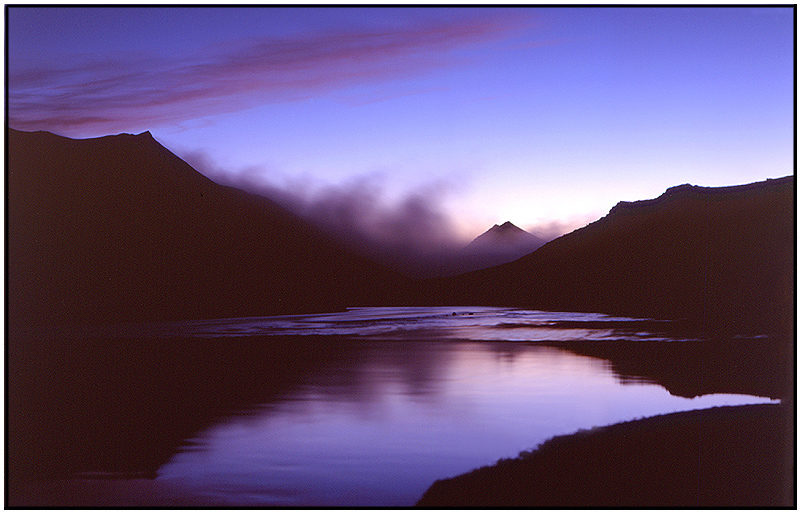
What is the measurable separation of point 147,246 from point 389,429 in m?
2.13

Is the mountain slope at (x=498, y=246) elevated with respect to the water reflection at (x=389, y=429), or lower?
elevated

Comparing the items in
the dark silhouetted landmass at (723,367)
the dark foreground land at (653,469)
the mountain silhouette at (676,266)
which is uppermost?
the mountain silhouette at (676,266)

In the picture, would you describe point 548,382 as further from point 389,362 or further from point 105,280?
point 105,280

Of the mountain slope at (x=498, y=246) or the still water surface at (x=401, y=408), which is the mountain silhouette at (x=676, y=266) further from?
the still water surface at (x=401, y=408)

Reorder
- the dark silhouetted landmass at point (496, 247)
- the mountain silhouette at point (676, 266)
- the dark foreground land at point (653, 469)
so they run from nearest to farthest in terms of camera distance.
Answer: the dark foreground land at point (653, 469) < the mountain silhouette at point (676, 266) < the dark silhouetted landmass at point (496, 247)

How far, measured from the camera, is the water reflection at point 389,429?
425 cm

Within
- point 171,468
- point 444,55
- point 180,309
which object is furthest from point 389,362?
point 444,55

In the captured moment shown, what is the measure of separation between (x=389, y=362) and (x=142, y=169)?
262 cm

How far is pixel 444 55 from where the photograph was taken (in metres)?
4.79

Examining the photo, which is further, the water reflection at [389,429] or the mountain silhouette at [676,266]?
the mountain silhouette at [676,266]

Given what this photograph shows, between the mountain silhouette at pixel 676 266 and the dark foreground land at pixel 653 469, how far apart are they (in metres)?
0.70

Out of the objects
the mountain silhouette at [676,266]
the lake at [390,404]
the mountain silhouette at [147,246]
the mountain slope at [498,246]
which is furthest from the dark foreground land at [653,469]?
the mountain silhouette at [147,246]

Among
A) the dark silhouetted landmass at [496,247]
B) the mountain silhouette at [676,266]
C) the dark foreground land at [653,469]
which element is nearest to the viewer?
the dark foreground land at [653,469]

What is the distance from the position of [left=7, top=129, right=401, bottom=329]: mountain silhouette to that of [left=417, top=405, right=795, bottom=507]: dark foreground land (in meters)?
1.90
